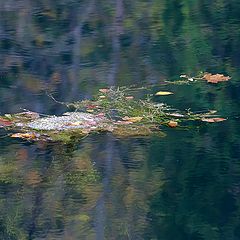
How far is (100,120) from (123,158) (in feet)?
2.04

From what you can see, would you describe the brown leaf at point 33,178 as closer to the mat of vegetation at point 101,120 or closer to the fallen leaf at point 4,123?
the mat of vegetation at point 101,120

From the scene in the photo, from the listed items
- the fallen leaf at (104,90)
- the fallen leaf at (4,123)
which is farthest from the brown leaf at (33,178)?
the fallen leaf at (104,90)

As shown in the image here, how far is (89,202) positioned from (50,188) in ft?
0.89

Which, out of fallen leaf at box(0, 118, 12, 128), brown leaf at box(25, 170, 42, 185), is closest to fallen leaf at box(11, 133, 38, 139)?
fallen leaf at box(0, 118, 12, 128)

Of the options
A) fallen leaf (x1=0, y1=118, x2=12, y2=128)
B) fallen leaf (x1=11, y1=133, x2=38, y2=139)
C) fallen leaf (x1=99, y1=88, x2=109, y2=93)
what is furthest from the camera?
fallen leaf (x1=99, y1=88, x2=109, y2=93)

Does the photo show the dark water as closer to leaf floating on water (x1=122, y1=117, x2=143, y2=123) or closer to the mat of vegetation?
the mat of vegetation

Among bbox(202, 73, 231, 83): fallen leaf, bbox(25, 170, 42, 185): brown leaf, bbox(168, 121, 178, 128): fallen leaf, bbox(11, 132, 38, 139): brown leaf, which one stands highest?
bbox(25, 170, 42, 185): brown leaf

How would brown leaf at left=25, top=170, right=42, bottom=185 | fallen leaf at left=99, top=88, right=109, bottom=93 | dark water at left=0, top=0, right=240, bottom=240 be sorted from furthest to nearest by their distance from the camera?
fallen leaf at left=99, top=88, right=109, bottom=93
brown leaf at left=25, top=170, right=42, bottom=185
dark water at left=0, top=0, right=240, bottom=240

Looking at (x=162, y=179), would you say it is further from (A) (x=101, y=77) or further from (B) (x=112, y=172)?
(A) (x=101, y=77)

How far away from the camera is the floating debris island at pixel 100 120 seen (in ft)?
12.8

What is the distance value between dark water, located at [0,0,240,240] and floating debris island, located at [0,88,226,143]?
0.10m

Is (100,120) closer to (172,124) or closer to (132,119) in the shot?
(132,119)

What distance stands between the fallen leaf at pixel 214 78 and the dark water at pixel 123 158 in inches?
3.8

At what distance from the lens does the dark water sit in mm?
2873
